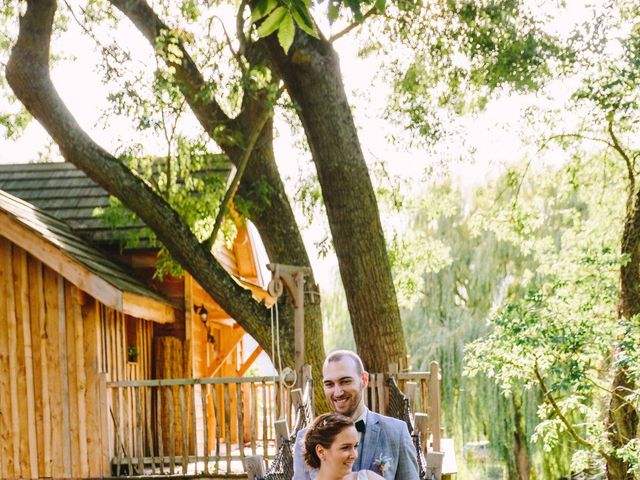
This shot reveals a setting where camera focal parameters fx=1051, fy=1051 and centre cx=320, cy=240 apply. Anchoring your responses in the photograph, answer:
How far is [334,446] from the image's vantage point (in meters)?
4.67

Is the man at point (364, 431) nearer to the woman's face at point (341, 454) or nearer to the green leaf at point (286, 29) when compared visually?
the woman's face at point (341, 454)

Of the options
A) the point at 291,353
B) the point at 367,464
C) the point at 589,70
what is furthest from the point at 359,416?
the point at 589,70

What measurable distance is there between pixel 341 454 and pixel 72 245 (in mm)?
8905

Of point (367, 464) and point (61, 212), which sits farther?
point (61, 212)

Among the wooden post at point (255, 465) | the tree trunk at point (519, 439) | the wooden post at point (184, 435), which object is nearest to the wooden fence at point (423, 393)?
the wooden post at point (184, 435)

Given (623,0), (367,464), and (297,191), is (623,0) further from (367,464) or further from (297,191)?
(367,464)

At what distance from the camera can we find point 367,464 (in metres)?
5.39

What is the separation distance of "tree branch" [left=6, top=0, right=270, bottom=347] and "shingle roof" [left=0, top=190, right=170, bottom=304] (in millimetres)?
820

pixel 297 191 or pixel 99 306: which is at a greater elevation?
pixel 297 191

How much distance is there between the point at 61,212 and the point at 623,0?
8.30 metres

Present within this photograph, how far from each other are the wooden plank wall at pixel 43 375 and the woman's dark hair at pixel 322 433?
781 centimetres

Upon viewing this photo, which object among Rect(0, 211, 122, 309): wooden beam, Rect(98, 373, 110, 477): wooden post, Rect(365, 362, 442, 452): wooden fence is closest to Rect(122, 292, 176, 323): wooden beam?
Rect(0, 211, 122, 309): wooden beam

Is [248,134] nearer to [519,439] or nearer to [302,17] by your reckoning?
[519,439]

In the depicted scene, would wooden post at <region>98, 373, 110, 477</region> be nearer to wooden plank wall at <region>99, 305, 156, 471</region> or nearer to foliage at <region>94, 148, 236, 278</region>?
wooden plank wall at <region>99, 305, 156, 471</region>
